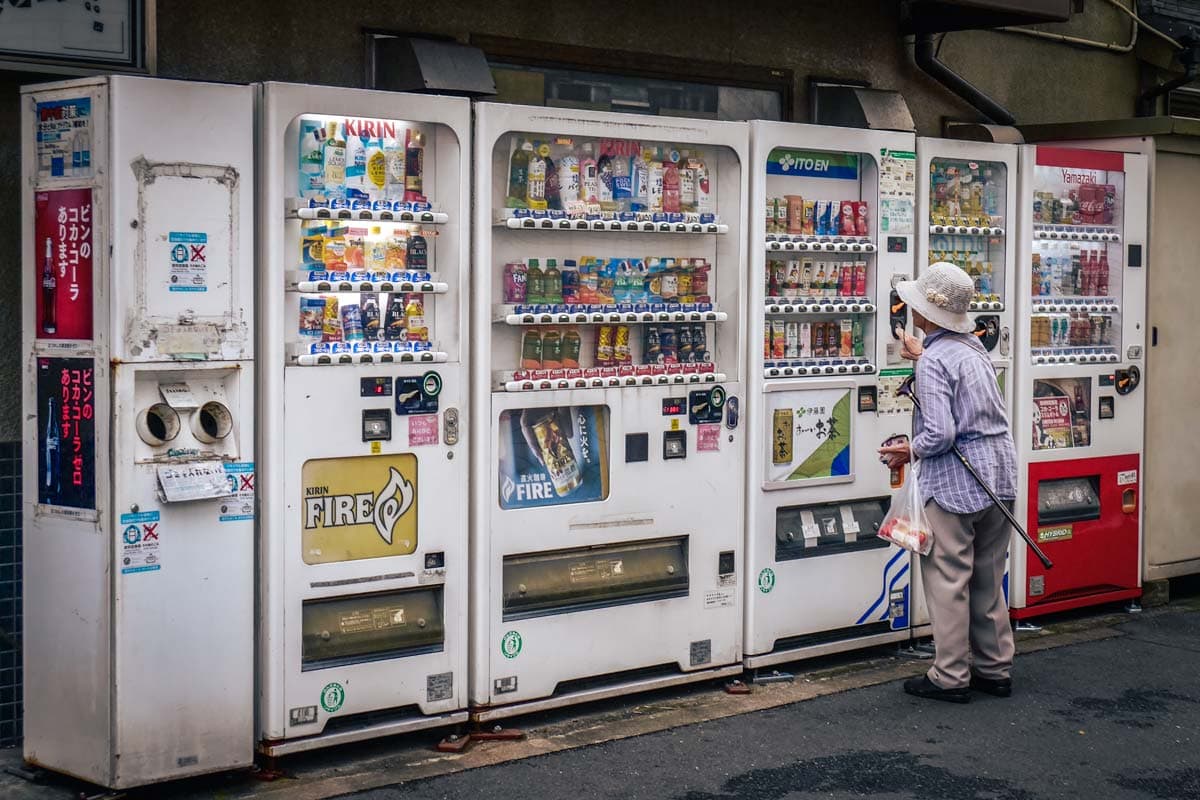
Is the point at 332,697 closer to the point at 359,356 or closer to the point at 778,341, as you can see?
the point at 359,356

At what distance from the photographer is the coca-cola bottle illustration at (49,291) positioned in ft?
17.9

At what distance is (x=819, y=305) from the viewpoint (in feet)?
23.5

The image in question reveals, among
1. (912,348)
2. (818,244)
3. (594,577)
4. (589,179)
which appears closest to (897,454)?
(912,348)

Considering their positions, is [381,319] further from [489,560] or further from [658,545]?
[658,545]

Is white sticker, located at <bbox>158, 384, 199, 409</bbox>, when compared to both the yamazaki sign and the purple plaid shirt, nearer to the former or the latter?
the purple plaid shirt

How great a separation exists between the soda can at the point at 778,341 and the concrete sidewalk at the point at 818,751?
1647 millimetres

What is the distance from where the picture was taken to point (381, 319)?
19.6 feet

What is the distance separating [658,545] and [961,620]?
1479mm

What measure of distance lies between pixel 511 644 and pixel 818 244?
2.58 meters

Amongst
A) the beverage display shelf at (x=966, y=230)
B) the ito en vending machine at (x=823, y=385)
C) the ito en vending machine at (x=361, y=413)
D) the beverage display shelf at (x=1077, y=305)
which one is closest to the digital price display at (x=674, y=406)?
the ito en vending machine at (x=823, y=385)

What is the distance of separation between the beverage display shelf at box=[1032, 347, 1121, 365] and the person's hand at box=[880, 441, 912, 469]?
6.34 feet

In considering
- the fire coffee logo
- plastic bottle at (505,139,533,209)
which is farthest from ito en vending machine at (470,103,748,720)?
the fire coffee logo

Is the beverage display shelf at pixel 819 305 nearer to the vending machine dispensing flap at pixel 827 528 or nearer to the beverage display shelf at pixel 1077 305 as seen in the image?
the vending machine dispensing flap at pixel 827 528

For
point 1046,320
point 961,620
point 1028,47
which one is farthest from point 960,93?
point 961,620
